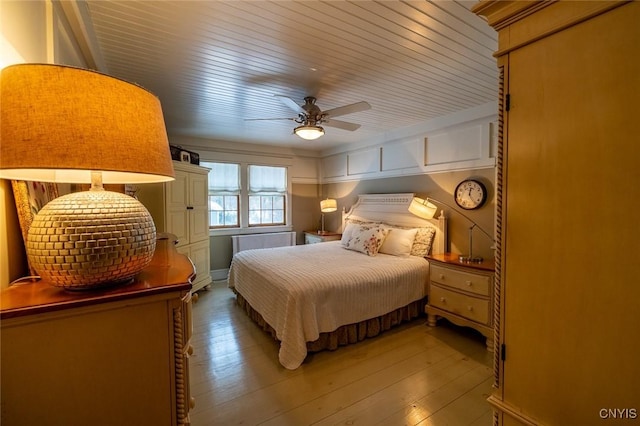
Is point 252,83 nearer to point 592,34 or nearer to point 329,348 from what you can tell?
point 592,34

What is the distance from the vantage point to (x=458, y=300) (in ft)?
9.12

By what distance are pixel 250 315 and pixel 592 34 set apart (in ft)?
Answer: 11.2

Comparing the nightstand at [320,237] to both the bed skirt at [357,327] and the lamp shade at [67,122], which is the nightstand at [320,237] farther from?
the lamp shade at [67,122]

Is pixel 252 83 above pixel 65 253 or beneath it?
above

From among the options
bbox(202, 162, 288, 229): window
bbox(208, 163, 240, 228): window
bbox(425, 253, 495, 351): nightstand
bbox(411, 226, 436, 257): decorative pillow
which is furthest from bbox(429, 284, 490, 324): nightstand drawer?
bbox(208, 163, 240, 228): window

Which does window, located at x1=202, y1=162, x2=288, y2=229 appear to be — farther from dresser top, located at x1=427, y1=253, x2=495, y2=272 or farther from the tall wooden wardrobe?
the tall wooden wardrobe

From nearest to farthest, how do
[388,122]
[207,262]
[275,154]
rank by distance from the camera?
[388,122] → [207,262] → [275,154]

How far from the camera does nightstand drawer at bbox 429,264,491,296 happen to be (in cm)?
258

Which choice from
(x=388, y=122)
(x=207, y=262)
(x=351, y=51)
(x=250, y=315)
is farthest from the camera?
(x=207, y=262)

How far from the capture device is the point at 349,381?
2.12 metres

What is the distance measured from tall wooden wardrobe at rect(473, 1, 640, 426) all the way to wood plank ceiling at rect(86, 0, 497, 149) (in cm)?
88

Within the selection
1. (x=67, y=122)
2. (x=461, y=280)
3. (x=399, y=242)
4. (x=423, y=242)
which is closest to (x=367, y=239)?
(x=399, y=242)

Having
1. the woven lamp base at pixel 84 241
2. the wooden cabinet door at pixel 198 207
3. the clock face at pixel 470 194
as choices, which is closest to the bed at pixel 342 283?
the clock face at pixel 470 194


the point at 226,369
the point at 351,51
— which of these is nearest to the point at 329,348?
the point at 226,369
